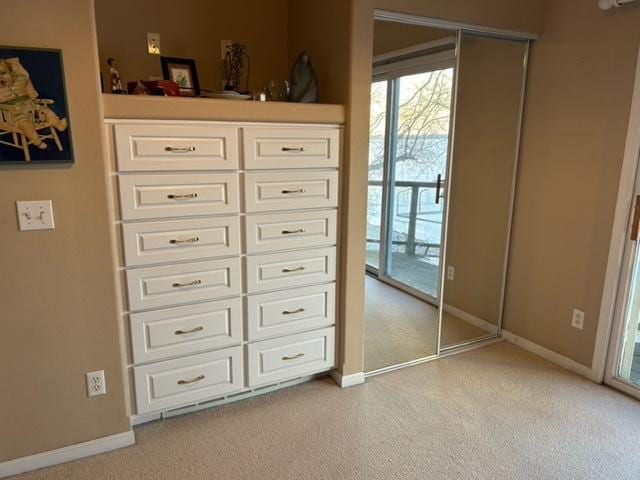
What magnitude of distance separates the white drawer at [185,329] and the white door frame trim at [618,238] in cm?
211

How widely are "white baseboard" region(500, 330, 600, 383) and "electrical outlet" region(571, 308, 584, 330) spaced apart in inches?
9.3

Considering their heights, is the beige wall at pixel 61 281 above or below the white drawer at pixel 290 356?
above

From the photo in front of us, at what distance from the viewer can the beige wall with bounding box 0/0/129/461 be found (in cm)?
175

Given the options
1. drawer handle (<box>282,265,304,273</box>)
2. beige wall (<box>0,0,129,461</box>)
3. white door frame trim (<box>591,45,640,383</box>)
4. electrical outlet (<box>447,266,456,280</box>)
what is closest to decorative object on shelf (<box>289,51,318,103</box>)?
drawer handle (<box>282,265,304,273</box>)

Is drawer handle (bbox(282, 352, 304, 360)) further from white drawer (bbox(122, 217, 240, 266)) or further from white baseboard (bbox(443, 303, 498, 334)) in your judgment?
white baseboard (bbox(443, 303, 498, 334))

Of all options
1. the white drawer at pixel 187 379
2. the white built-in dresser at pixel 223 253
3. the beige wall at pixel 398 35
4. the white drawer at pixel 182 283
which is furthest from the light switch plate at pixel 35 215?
the beige wall at pixel 398 35

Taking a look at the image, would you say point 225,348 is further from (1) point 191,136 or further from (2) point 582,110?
(2) point 582,110

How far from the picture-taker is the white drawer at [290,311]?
2395mm

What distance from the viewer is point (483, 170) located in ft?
10.3

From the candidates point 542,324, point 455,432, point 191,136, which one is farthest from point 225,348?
point 542,324

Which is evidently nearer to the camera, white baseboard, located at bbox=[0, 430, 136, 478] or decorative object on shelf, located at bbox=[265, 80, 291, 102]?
white baseboard, located at bbox=[0, 430, 136, 478]

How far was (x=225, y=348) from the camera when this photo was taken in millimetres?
2350

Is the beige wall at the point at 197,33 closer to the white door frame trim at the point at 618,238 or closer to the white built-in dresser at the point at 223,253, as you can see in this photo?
the white built-in dresser at the point at 223,253

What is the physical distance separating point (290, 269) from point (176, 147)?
2.79 ft
